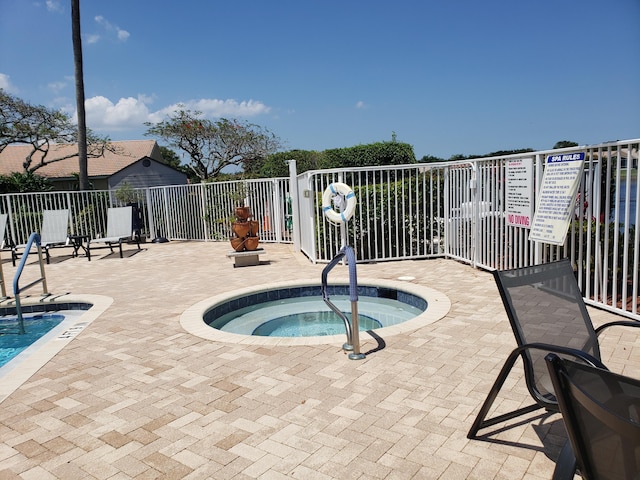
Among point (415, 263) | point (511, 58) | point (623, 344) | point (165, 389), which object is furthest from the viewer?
point (511, 58)

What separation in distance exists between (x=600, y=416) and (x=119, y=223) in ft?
40.8

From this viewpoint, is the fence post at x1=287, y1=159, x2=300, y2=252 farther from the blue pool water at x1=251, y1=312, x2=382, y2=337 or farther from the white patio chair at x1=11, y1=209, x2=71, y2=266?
the white patio chair at x1=11, y1=209, x2=71, y2=266

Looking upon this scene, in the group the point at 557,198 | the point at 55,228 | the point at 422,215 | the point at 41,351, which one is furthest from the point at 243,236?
the point at 557,198

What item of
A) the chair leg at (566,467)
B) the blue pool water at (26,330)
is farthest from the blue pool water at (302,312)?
the chair leg at (566,467)

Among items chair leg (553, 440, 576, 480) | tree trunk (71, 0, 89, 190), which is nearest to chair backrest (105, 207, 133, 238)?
tree trunk (71, 0, 89, 190)

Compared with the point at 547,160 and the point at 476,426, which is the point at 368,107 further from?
the point at 476,426

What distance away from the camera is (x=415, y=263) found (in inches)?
321

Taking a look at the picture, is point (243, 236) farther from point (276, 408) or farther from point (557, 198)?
point (276, 408)

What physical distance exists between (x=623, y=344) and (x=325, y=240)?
18.5 feet

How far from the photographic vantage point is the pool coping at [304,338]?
14.1 feet

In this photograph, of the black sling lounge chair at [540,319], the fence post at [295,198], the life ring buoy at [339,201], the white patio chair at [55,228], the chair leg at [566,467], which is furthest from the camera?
the white patio chair at [55,228]

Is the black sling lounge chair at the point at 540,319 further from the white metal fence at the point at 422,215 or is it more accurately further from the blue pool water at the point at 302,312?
the blue pool water at the point at 302,312

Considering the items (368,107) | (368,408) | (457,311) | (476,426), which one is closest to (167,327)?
(368,408)

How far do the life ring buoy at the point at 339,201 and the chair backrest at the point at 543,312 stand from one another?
17.2ft
